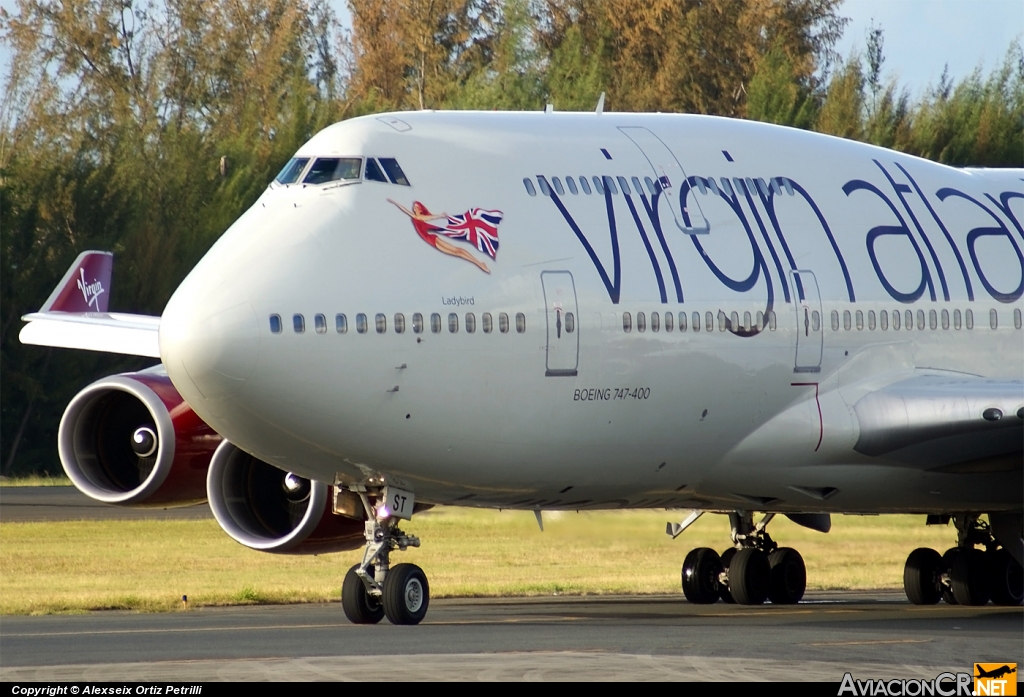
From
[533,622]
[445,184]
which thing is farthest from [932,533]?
[445,184]

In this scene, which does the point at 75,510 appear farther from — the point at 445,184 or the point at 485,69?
the point at 485,69

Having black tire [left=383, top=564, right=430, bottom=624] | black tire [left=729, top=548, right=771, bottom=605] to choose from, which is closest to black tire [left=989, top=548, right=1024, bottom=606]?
black tire [left=729, top=548, right=771, bottom=605]

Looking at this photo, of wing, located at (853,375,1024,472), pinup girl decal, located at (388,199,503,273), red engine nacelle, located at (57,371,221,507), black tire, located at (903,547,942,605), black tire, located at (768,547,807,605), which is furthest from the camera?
black tire, located at (768,547,807,605)

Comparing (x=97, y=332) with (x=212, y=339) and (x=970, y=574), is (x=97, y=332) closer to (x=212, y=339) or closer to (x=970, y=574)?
(x=212, y=339)

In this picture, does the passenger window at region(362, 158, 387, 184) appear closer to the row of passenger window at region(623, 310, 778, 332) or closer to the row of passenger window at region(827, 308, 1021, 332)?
the row of passenger window at region(623, 310, 778, 332)

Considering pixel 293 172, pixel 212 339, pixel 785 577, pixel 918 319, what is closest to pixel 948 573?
pixel 785 577

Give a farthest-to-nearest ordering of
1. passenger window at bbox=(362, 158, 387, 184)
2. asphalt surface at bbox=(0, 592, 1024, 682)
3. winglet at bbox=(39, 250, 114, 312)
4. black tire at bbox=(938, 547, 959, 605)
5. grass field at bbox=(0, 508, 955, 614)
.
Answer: winglet at bbox=(39, 250, 114, 312)
black tire at bbox=(938, 547, 959, 605)
grass field at bbox=(0, 508, 955, 614)
passenger window at bbox=(362, 158, 387, 184)
asphalt surface at bbox=(0, 592, 1024, 682)

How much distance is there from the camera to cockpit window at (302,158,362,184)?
16328 millimetres

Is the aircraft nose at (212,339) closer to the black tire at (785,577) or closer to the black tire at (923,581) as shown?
the black tire at (785,577)

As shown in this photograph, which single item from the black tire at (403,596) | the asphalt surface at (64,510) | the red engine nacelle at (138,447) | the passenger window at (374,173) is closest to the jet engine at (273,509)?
the red engine nacelle at (138,447)

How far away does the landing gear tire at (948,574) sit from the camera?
21.5 m

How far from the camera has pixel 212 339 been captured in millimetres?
15141

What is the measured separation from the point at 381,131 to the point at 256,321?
8.00 ft

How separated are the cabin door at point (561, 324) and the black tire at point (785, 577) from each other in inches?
255
